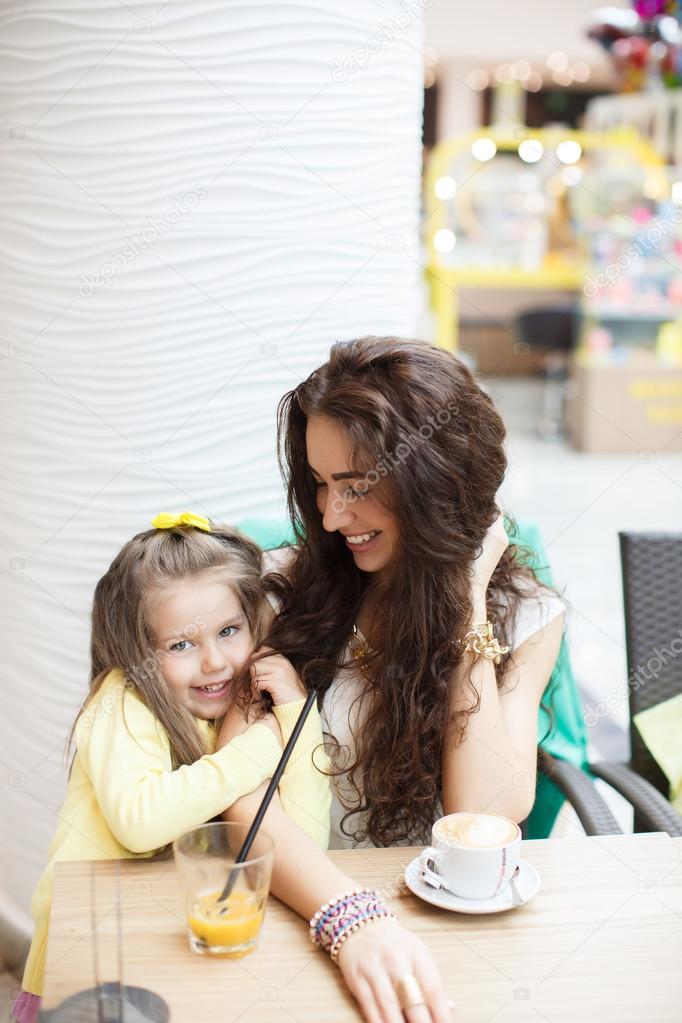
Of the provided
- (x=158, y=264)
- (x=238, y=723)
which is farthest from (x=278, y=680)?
(x=158, y=264)

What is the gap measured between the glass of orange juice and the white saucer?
0.19 metres

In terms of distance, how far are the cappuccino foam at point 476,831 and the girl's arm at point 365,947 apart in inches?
4.7

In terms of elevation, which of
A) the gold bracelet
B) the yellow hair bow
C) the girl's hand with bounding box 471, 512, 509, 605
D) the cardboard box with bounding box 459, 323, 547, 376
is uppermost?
the yellow hair bow

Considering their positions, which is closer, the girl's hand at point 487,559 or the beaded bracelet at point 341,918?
the beaded bracelet at point 341,918

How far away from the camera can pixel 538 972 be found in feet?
3.46

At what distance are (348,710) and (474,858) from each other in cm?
49

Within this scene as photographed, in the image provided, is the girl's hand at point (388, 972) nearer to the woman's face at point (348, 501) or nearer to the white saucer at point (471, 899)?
the white saucer at point (471, 899)

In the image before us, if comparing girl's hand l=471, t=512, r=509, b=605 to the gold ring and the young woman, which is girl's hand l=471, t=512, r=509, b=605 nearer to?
the young woman

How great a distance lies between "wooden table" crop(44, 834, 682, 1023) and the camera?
1003 mm

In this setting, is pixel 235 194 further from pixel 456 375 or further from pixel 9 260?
pixel 456 375

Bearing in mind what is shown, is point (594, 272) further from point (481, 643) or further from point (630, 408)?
point (481, 643)

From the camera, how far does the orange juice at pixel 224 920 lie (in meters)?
1.05

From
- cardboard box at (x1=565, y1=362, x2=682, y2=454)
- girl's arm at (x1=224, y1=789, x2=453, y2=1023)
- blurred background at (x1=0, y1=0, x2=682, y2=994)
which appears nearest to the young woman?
girl's arm at (x1=224, y1=789, x2=453, y2=1023)

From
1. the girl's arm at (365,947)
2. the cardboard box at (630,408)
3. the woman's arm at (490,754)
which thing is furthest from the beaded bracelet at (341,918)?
the cardboard box at (630,408)
